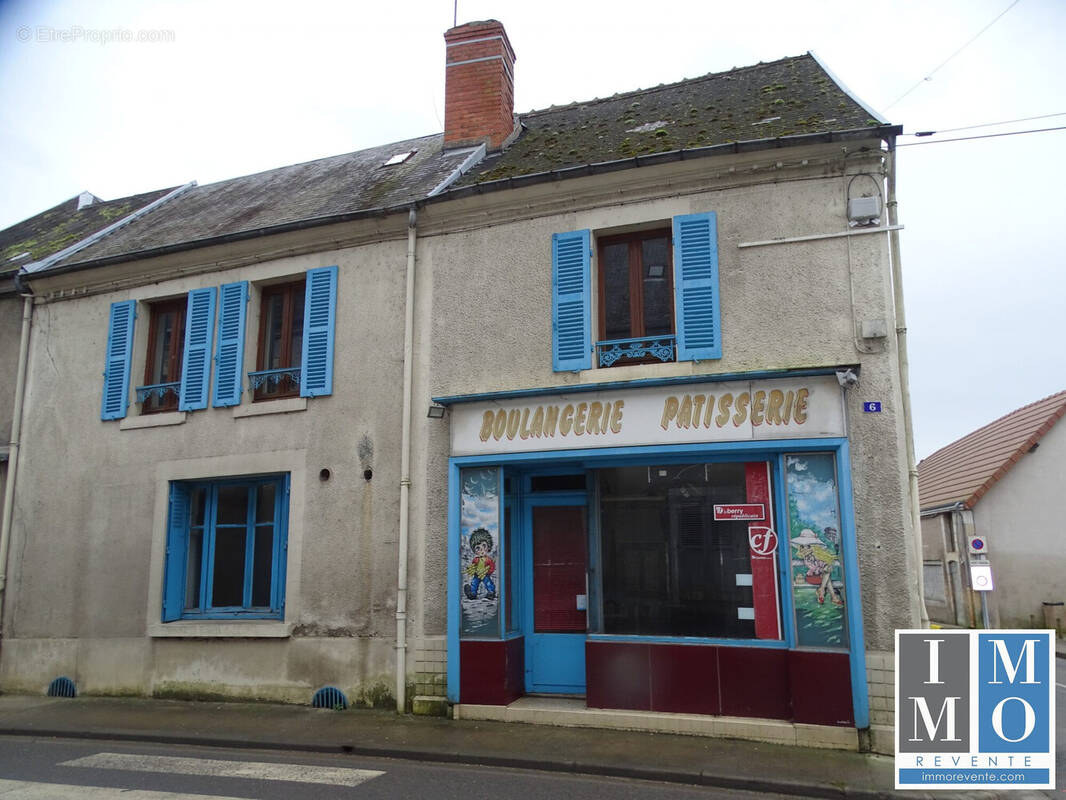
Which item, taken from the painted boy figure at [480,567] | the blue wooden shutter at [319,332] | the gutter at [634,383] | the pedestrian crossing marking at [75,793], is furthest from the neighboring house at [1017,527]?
the pedestrian crossing marking at [75,793]

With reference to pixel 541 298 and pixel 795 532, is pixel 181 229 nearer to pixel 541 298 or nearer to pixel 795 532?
pixel 541 298

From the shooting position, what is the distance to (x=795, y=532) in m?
7.38

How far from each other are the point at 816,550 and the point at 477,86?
7691 millimetres

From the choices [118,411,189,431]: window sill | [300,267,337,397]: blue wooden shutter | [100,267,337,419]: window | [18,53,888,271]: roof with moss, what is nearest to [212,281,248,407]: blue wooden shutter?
[100,267,337,419]: window

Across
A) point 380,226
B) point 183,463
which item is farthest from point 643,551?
point 183,463

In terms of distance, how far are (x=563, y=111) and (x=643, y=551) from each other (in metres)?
7.00

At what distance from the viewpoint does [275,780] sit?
6.34 meters

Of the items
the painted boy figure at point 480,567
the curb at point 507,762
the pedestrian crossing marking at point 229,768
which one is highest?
the painted boy figure at point 480,567

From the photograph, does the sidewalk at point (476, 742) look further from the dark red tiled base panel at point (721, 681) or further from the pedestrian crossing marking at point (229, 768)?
the pedestrian crossing marking at point (229, 768)

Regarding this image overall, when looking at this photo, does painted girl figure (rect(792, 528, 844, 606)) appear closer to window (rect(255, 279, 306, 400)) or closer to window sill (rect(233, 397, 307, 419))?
window sill (rect(233, 397, 307, 419))

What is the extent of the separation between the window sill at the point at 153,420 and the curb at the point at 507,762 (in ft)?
12.2

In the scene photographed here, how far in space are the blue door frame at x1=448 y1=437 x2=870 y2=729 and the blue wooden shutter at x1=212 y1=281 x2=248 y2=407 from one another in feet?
10.8

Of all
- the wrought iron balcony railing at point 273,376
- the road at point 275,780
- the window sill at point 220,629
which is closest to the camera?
the road at point 275,780

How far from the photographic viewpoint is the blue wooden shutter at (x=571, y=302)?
8.49 m
